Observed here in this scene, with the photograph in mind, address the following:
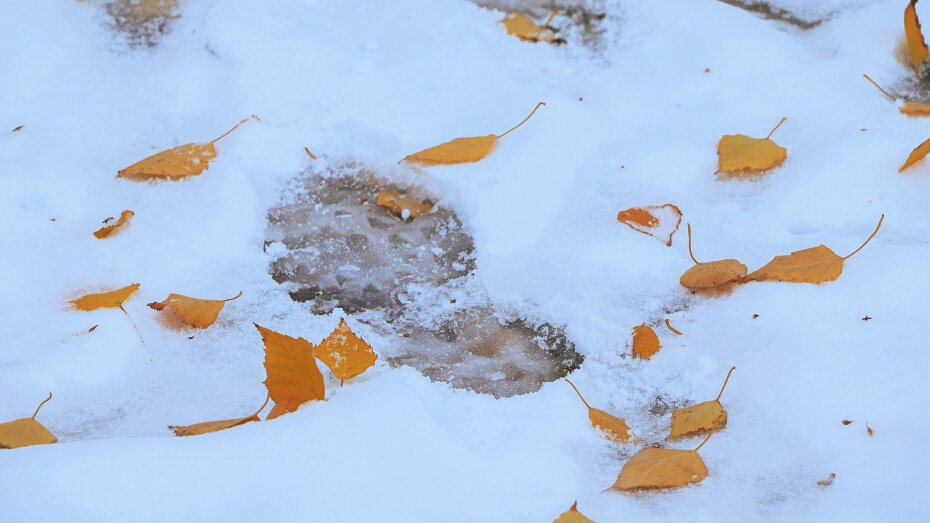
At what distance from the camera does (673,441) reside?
118 centimetres

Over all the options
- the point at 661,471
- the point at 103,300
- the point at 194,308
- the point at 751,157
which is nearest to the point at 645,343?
the point at 661,471

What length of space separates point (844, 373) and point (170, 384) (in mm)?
1096

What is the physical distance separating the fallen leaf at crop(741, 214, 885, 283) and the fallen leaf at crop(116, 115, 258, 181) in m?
1.19

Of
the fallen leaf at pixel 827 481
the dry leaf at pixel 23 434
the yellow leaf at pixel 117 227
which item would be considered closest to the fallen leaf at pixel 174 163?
the yellow leaf at pixel 117 227

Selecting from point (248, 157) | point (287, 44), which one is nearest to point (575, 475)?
point (248, 157)

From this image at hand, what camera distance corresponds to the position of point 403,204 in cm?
168

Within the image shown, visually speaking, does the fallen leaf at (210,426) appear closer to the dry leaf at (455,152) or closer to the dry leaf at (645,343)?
the dry leaf at (645,343)

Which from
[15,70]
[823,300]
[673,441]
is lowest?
[673,441]

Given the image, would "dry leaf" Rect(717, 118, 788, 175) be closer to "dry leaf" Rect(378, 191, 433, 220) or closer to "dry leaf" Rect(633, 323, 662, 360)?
"dry leaf" Rect(633, 323, 662, 360)

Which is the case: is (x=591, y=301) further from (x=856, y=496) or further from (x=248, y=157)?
(x=248, y=157)

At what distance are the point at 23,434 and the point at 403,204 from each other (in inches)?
33.4

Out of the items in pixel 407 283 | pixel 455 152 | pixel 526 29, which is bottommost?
pixel 407 283

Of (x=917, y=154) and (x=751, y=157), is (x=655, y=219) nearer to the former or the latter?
(x=751, y=157)

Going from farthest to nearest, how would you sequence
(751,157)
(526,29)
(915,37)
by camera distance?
(526,29)
(915,37)
(751,157)
